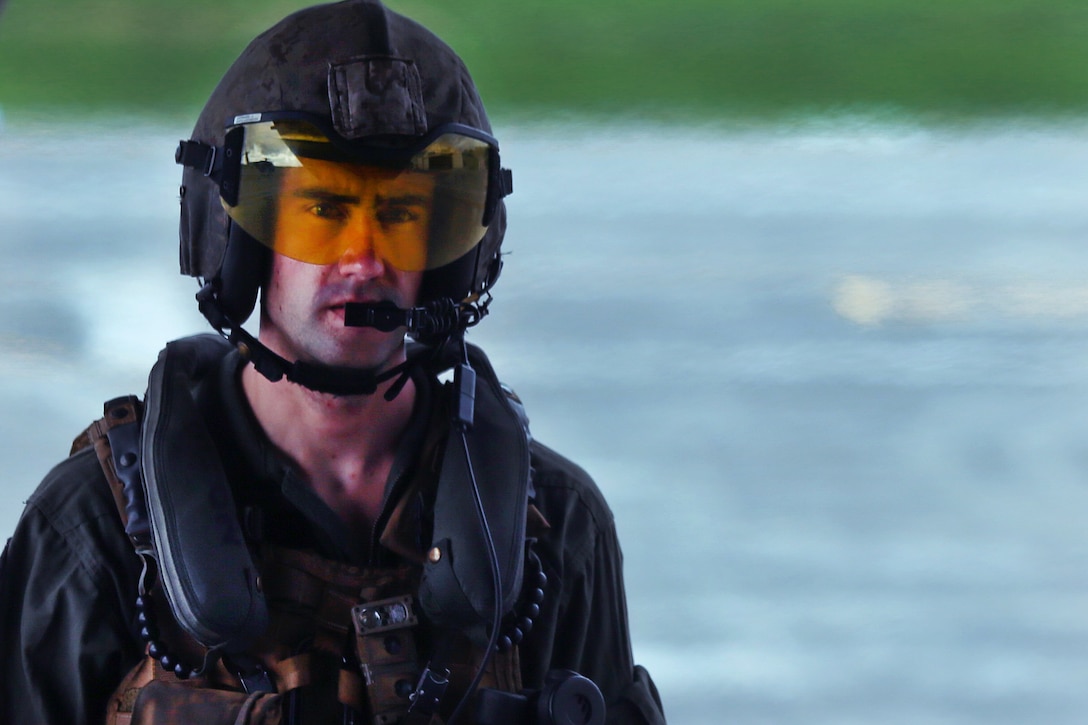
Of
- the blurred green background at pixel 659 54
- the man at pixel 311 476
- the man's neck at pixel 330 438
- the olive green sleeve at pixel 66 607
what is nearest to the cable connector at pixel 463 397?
the man at pixel 311 476

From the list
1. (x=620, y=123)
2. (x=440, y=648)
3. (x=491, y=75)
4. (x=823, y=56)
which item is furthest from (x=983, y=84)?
(x=440, y=648)

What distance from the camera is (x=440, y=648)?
1848 mm

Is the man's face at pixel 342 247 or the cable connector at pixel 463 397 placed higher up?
the man's face at pixel 342 247

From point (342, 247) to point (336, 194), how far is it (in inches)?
2.7

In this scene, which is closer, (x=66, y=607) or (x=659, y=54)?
(x=66, y=607)

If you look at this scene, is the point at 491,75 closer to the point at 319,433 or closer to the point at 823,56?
the point at 823,56

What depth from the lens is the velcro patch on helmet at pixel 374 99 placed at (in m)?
1.79

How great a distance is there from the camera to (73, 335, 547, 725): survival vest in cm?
172

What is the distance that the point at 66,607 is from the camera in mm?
1785

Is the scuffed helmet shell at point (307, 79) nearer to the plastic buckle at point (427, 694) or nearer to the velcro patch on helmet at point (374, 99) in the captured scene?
the velcro patch on helmet at point (374, 99)

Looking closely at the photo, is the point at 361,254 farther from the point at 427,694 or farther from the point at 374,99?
the point at 427,694

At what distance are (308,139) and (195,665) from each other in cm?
68

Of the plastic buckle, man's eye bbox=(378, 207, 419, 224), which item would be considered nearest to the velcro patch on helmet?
man's eye bbox=(378, 207, 419, 224)

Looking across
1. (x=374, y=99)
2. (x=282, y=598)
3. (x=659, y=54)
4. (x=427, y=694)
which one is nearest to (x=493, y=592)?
(x=427, y=694)
